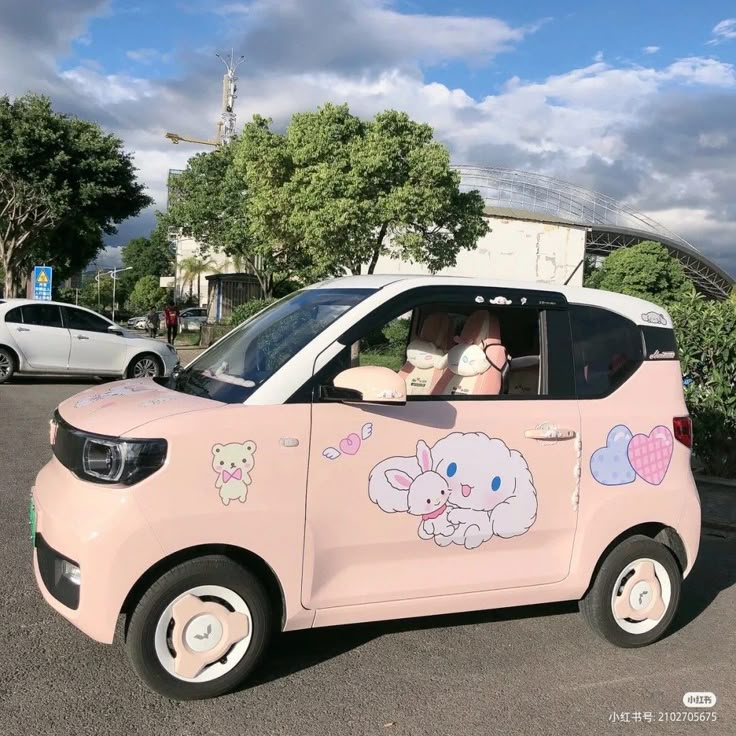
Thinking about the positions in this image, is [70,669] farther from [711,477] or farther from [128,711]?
[711,477]

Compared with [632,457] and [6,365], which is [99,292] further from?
[632,457]

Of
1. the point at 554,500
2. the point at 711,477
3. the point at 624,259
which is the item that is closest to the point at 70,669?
the point at 554,500

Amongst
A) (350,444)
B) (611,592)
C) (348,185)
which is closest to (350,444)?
(350,444)

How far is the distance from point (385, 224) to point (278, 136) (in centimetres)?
566

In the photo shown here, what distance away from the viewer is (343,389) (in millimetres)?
3254

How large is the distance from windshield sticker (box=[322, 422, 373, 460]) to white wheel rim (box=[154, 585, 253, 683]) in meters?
0.72

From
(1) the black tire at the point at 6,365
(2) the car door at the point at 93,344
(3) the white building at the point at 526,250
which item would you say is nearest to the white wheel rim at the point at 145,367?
(2) the car door at the point at 93,344

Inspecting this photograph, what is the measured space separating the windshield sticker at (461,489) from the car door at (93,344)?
12.0m

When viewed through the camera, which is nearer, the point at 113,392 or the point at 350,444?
the point at 350,444

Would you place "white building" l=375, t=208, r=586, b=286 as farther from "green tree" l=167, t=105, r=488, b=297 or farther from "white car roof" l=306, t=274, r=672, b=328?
"white car roof" l=306, t=274, r=672, b=328

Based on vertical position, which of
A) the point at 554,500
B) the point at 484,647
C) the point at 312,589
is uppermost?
the point at 554,500

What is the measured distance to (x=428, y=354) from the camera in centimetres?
416

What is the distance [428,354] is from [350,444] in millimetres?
1041

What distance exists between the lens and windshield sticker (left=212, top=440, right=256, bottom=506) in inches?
121
